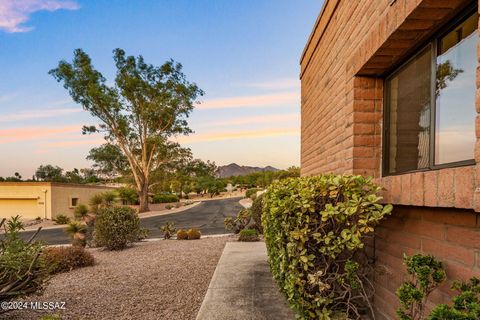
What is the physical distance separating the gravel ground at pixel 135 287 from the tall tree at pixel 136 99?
2057cm

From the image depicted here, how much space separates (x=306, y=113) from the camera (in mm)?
5527

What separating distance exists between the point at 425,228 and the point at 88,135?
29.4 m

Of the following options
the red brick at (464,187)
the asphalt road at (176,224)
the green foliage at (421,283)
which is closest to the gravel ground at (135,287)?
the green foliage at (421,283)

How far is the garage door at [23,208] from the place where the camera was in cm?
2511

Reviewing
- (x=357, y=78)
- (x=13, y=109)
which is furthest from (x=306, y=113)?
(x=13, y=109)

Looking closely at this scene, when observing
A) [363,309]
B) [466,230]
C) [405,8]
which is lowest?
[363,309]

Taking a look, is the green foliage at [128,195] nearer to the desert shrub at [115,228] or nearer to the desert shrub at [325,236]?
the desert shrub at [115,228]

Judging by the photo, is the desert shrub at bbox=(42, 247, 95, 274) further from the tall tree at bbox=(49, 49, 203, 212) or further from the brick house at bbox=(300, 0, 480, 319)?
the tall tree at bbox=(49, 49, 203, 212)

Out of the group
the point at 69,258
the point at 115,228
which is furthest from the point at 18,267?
the point at 115,228

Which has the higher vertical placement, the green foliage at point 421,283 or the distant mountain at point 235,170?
the green foliage at point 421,283

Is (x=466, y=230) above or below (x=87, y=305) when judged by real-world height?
above

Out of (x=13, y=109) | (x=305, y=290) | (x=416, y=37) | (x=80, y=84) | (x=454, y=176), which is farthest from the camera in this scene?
(x=80, y=84)

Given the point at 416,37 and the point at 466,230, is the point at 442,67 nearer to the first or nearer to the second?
the point at 416,37

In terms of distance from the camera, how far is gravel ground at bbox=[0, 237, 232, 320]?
3838 mm
